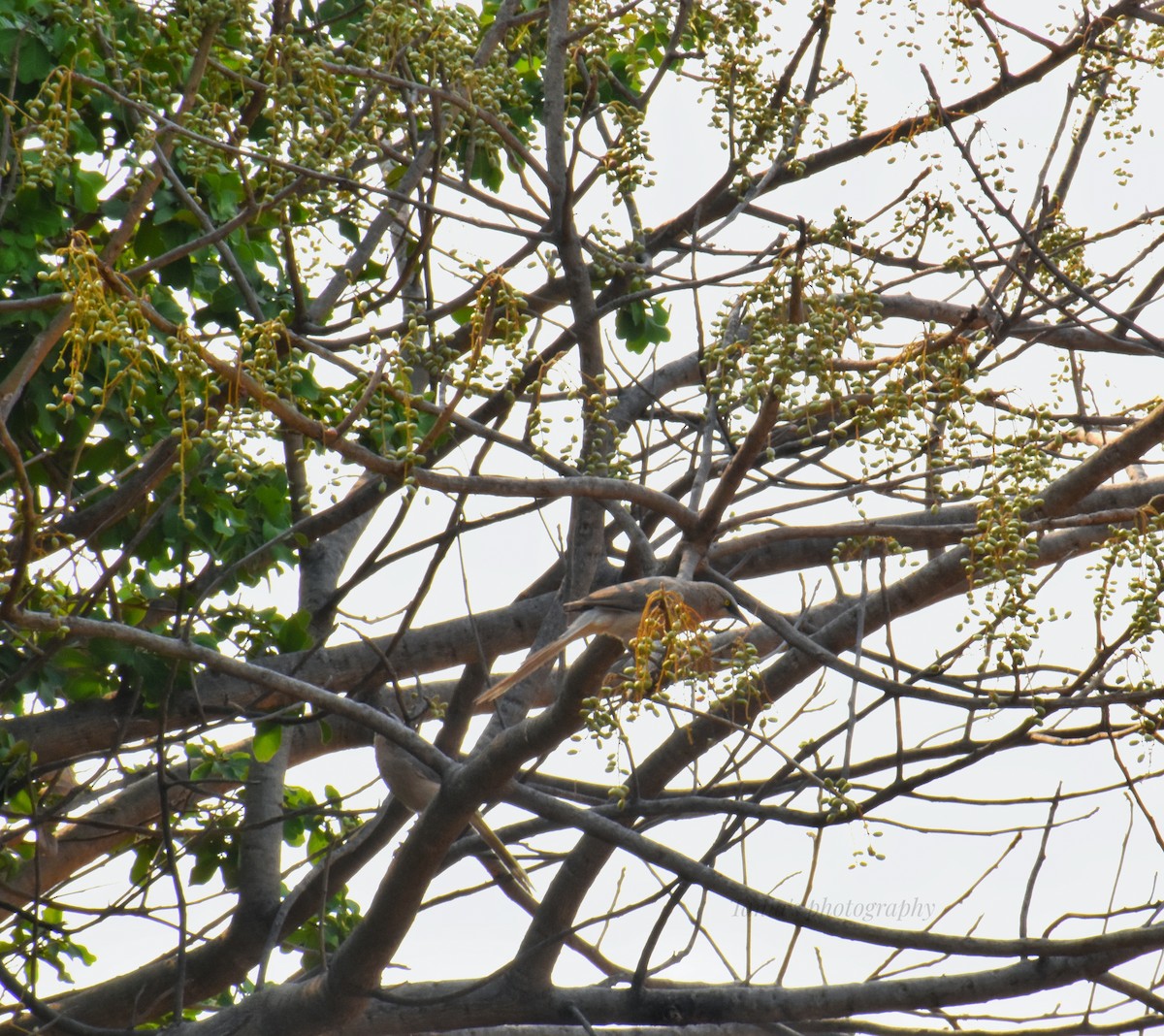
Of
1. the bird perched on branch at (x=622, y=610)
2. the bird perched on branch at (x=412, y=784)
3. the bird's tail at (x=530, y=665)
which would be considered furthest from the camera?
the bird perched on branch at (x=412, y=784)

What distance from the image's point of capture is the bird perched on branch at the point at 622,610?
3066mm

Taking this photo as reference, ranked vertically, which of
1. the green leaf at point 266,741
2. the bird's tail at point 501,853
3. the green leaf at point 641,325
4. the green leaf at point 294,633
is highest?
the green leaf at point 641,325

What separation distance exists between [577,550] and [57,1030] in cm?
224

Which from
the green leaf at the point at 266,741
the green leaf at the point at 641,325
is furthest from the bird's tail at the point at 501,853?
the green leaf at the point at 641,325

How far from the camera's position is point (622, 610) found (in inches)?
129

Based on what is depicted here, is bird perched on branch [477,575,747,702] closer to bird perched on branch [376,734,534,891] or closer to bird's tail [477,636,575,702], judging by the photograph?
bird's tail [477,636,575,702]

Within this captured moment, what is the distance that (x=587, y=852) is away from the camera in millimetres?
4254

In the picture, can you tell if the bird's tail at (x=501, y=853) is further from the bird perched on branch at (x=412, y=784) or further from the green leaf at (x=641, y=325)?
the green leaf at (x=641, y=325)

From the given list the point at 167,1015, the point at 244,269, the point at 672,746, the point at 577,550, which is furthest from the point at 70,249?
the point at 167,1015

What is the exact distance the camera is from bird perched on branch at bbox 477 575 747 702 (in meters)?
3.07

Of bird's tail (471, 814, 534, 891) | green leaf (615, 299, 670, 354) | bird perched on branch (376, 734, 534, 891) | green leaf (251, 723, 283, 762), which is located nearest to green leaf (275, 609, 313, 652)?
green leaf (251, 723, 283, 762)

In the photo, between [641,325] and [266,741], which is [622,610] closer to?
[266,741]

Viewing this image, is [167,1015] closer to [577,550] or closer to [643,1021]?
[643,1021]

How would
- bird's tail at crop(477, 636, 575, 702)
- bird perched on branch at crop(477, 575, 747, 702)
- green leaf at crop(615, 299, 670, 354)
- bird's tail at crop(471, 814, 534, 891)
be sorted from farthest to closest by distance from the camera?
1. green leaf at crop(615, 299, 670, 354)
2. bird's tail at crop(471, 814, 534, 891)
3. bird's tail at crop(477, 636, 575, 702)
4. bird perched on branch at crop(477, 575, 747, 702)
